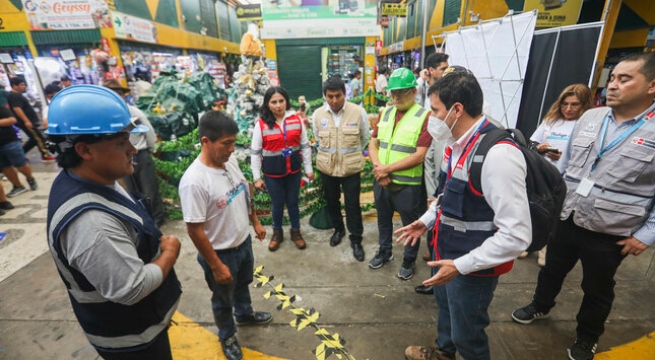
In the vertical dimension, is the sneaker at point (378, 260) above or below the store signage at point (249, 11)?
below

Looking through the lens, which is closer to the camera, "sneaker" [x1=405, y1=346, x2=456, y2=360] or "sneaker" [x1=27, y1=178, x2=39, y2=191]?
"sneaker" [x1=405, y1=346, x2=456, y2=360]

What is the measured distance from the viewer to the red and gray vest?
354cm

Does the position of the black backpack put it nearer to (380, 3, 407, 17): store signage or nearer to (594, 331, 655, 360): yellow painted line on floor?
(594, 331, 655, 360): yellow painted line on floor

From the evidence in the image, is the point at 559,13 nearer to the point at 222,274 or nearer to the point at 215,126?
the point at 215,126

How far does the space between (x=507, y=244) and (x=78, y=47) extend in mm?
12378

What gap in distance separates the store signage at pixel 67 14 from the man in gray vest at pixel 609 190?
458 inches

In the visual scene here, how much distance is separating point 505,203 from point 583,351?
1.83 m

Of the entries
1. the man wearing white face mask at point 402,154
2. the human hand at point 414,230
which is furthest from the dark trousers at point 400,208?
the human hand at point 414,230

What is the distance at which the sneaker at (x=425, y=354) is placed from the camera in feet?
7.33

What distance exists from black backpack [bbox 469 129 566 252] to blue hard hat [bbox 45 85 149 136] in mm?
1498

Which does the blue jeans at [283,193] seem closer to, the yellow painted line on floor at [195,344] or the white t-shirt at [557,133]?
the yellow painted line on floor at [195,344]

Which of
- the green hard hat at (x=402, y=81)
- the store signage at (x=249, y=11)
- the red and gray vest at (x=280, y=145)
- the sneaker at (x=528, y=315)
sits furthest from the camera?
the store signage at (x=249, y=11)

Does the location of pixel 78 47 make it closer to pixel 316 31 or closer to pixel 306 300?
pixel 316 31

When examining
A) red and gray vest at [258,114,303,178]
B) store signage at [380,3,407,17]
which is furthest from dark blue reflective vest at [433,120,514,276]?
store signage at [380,3,407,17]
